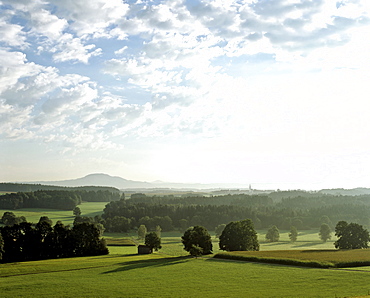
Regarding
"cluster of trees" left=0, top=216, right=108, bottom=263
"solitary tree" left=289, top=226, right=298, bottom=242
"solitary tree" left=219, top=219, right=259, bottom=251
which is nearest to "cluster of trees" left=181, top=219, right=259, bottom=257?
"solitary tree" left=219, top=219, right=259, bottom=251

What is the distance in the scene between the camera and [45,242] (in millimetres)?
105000

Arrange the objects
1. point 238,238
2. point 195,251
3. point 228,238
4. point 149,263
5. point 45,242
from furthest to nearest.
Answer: point 228,238 < point 238,238 < point 45,242 < point 195,251 < point 149,263

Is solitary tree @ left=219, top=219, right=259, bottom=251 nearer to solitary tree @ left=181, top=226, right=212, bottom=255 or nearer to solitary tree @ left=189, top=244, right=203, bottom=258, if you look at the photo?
solitary tree @ left=181, top=226, right=212, bottom=255

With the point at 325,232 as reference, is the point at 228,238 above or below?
above

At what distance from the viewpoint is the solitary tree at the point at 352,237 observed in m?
106

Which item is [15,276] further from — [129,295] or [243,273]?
[243,273]

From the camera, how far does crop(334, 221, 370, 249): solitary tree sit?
347ft

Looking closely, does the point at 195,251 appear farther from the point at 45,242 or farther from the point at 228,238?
the point at 45,242

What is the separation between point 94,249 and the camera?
109312mm

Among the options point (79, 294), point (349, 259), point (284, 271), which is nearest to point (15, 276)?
point (79, 294)

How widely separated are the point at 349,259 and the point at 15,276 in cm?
6964

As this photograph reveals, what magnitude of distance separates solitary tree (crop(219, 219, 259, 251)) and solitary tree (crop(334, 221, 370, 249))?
→ 85.7 ft

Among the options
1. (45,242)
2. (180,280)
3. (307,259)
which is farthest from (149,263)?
(45,242)

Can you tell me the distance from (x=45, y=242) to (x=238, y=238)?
57.4m
